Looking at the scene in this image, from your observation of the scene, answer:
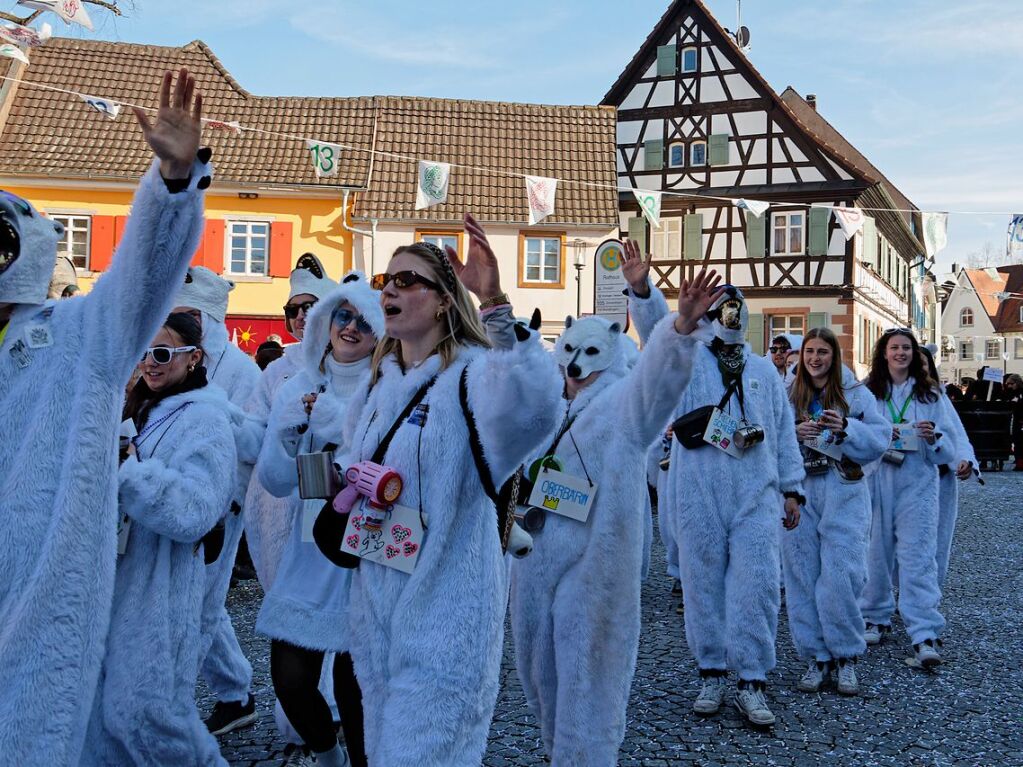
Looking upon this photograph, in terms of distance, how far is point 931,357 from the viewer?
7715 millimetres

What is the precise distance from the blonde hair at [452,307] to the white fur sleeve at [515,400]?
0.28m

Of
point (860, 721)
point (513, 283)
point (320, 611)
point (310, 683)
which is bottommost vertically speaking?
point (860, 721)

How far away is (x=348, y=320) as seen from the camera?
4285 millimetres

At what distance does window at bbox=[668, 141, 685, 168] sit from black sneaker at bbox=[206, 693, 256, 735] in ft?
86.3

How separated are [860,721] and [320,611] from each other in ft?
9.70

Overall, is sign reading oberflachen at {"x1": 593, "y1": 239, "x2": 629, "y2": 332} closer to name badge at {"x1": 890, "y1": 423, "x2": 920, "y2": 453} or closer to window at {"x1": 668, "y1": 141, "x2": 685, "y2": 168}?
name badge at {"x1": 890, "y1": 423, "x2": 920, "y2": 453}

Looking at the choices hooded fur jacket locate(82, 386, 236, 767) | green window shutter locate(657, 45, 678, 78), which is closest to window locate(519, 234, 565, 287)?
green window shutter locate(657, 45, 678, 78)

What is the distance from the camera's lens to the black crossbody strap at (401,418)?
301 cm

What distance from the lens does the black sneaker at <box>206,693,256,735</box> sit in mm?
4879

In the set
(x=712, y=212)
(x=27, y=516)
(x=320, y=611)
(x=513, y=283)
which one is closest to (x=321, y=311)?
(x=320, y=611)

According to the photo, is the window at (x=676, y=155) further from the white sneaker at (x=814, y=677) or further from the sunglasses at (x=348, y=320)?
the sunglasses at (x=348, y=320)

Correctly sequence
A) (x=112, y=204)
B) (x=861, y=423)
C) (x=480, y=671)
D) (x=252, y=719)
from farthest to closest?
(x=112, y=204)
(x=861, y=423)
(x=252, y=719)
(x=480, y=671)

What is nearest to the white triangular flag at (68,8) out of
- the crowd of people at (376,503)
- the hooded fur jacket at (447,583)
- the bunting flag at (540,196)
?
the crowd of people at (376,503)

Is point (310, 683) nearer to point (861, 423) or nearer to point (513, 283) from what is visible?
point (861, 423)
